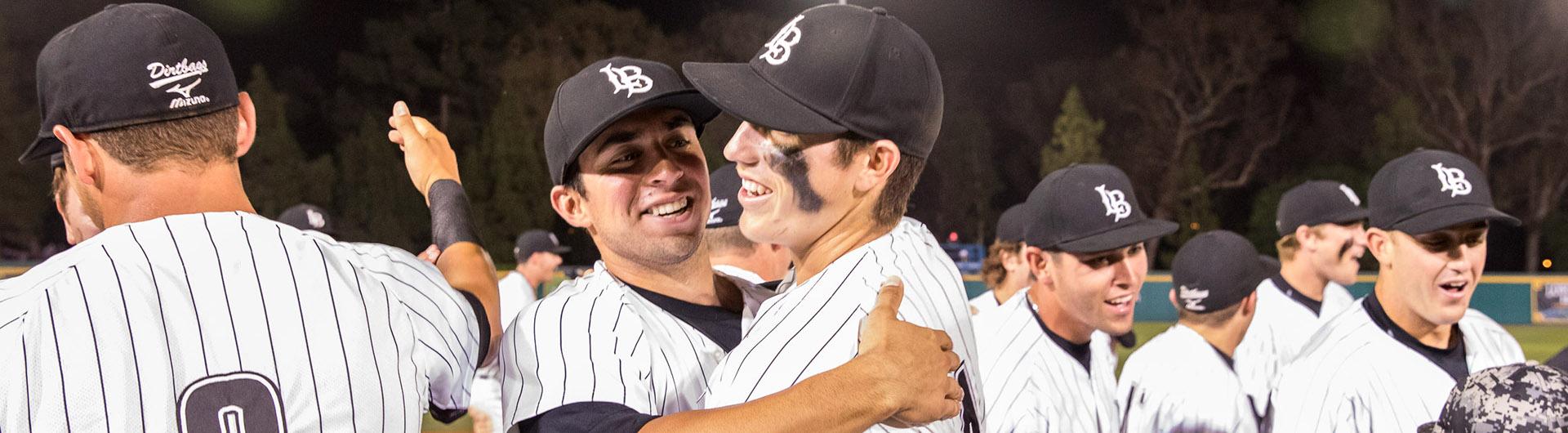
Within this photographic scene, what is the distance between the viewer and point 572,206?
9.21ft

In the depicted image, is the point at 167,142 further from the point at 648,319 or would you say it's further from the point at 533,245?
the point at 533,245

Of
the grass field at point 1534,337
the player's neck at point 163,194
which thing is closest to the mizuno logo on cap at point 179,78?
the player's neck at point 163,194

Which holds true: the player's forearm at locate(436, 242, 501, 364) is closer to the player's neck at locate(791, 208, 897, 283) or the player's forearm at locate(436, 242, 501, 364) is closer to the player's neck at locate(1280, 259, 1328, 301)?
the player's neck at locate(791, 208, 897, 283)

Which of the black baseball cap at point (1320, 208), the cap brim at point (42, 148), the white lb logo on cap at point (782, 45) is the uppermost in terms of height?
the cap brim at point (42, 148)

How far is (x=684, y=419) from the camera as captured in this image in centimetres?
A: 199

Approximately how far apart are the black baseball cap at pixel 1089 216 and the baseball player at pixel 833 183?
6.67ft

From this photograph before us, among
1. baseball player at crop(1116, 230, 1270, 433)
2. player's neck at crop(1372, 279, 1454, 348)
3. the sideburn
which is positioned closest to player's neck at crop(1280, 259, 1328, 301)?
baseball player at crop(1116, 230, 1270, 433)

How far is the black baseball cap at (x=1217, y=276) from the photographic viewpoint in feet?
17.1

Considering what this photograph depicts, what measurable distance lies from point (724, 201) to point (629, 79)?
146 cm

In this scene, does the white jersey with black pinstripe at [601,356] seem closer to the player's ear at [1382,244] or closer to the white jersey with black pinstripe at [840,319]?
the white jersey with black pinstripe at [840,319]

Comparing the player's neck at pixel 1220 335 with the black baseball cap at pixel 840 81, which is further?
the player's neck at pixel 1220 335

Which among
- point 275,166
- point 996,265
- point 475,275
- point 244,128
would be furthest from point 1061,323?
point 275,166

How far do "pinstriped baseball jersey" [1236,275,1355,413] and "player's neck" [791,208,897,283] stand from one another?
4.03m

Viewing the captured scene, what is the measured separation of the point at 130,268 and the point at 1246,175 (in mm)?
30825
